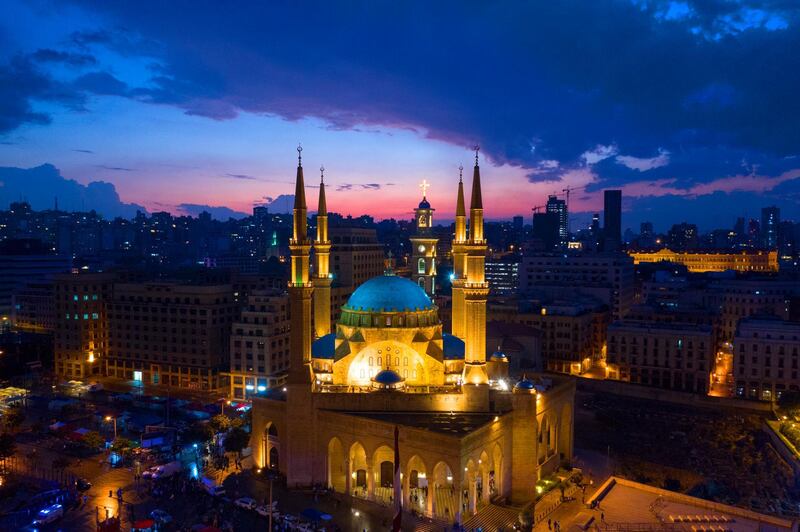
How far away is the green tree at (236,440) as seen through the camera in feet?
138

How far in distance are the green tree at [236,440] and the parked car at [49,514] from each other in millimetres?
10610

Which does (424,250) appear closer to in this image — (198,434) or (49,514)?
(198,434)

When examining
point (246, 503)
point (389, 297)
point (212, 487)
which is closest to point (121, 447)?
point (212, 487)

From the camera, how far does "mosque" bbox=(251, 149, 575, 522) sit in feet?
113

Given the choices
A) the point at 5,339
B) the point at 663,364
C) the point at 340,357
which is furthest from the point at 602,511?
the point at 5,339

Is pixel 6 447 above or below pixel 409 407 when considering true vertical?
below

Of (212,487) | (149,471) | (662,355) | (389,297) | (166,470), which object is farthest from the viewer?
(662,355)

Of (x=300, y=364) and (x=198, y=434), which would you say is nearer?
(x=300, y=364)

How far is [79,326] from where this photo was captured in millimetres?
74188

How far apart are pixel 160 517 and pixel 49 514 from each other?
5.90 m

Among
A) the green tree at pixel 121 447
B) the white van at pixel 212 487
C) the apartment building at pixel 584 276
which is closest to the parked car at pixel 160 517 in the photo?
the white van at pixel 212 487

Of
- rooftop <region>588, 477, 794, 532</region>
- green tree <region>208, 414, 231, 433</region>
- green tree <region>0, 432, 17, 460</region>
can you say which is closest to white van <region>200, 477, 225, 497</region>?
green tree <region>208, 414, 231, 433</region>

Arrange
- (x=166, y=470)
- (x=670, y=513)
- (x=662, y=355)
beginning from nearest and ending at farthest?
(x=670, y=513) < (x=166, y=470) < (x=662, y=355)

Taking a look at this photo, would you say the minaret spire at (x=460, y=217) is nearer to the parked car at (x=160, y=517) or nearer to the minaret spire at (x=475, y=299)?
the minaret spire at (x=475, y=299)
